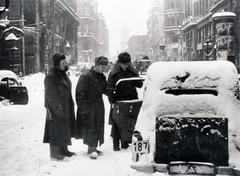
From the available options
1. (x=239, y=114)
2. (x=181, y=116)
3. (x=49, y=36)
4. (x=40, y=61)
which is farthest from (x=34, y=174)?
(x=49, y=36)

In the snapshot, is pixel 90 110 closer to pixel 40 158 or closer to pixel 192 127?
pixel 40 158

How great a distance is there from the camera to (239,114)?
3969 millimetres

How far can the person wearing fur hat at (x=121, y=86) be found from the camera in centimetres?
646

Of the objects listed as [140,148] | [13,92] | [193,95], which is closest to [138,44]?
[13,92]

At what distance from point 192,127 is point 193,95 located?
40cm

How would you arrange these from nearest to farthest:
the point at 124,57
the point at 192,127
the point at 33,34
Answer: the point at 192,127 → the point at 124,57 → the point at 33,34

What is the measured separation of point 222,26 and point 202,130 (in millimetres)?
14204

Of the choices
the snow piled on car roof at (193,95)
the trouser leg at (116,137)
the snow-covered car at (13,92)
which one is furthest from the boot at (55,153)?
the snow-covered car at (13,92)

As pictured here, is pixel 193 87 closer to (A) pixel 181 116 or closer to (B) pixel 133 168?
(A) pixel 181 116

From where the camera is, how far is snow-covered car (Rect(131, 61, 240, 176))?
12.8ft

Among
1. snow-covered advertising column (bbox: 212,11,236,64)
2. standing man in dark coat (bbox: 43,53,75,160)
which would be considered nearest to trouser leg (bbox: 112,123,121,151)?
standing man in dark coat (bbox: 43,53,75,160)

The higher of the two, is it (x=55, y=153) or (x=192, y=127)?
(x=192, y=127)

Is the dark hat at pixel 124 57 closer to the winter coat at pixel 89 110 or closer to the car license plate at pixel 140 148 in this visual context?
the winter coat at pixel 89 110

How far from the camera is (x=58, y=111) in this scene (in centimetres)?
575
